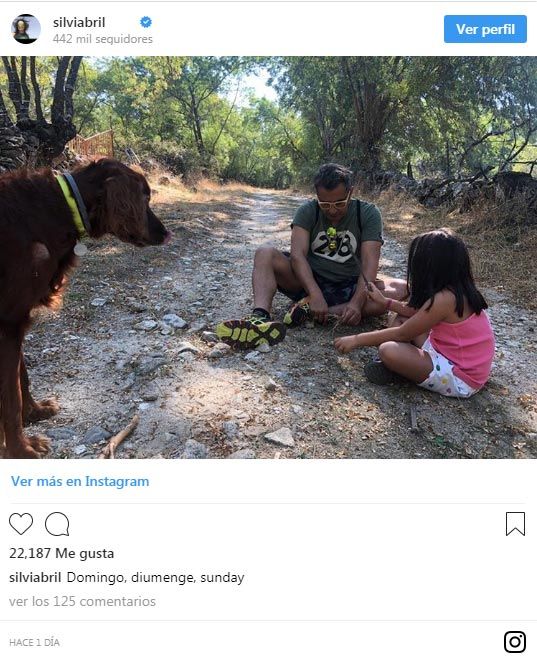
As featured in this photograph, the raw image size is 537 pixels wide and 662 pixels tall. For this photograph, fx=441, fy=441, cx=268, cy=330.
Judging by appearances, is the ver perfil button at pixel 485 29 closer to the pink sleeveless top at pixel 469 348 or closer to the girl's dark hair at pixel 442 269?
the girl's dark hair at pixel 442 269

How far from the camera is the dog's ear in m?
2.08

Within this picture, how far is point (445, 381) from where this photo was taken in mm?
2285

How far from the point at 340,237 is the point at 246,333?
1.03 meters

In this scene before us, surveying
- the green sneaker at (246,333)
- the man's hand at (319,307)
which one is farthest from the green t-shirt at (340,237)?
the green sneaker at (246,333)

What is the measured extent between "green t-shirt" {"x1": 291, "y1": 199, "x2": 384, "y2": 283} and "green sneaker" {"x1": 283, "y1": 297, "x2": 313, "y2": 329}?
12.0 inches

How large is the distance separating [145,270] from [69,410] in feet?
8.13

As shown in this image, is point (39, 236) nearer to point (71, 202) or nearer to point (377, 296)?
point (71, 202)

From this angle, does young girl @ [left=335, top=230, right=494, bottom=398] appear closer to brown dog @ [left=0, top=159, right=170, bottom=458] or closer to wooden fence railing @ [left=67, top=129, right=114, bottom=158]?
brown dog @ [left=0, top=159, right=170, bottom=458]
